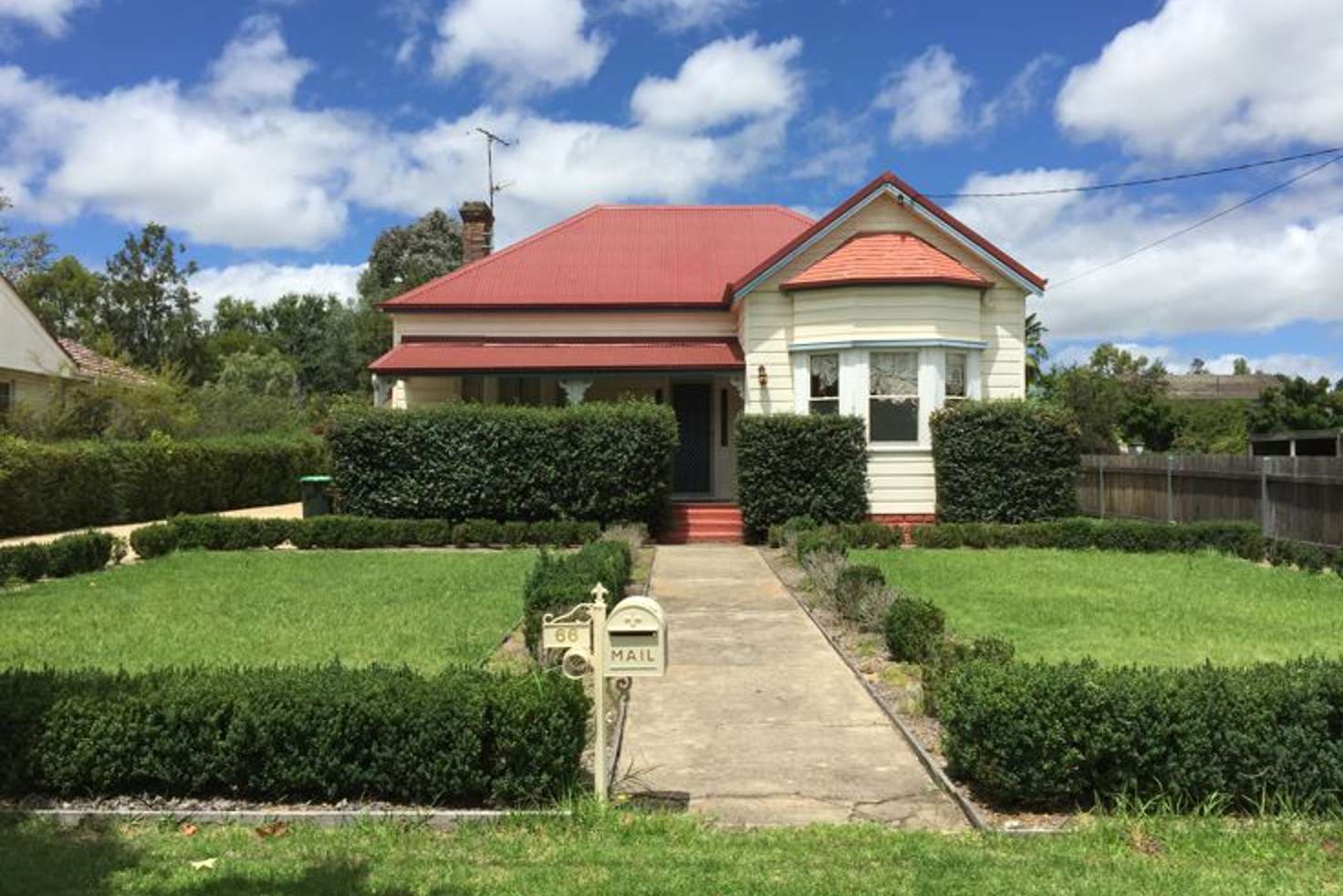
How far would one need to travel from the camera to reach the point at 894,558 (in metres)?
15.9

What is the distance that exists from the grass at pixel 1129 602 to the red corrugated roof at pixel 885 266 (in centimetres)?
516

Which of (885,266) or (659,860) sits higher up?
(885,266)

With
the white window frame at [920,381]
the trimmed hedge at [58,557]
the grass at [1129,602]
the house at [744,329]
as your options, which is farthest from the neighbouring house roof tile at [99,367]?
the grass at [1129,602]

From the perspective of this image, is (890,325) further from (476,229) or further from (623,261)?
(476,229)

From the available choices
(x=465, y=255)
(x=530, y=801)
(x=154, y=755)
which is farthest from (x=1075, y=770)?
(x=465, y=255)

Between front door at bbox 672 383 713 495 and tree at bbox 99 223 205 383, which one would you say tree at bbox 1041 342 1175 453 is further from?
tree at bbox 99 223 205 383

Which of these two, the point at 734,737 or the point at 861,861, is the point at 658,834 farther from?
the point at 734,737

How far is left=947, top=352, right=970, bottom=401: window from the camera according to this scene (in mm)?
19609

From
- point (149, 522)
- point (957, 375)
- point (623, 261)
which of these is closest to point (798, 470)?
point (957, 375)

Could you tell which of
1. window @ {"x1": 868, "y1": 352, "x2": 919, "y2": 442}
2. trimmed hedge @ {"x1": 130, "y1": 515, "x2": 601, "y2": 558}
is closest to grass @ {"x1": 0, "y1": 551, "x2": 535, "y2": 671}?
trimmed hedge @ {"x1": 130, "y1": 515, "x2": 601, "y2": 558}

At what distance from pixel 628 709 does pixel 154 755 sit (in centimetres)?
302

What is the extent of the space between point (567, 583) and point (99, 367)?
30668mm

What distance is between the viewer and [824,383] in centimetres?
1986

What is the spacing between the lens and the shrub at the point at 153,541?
1625 centimetres
